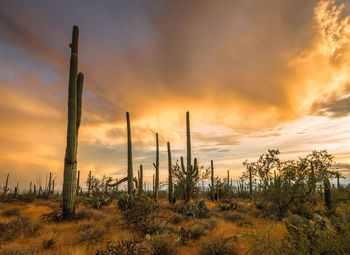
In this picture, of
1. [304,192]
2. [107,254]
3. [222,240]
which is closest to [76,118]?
[107,254]

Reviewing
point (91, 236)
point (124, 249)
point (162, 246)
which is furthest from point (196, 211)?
point (124, 249)

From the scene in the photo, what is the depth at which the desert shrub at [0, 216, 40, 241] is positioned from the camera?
22.6 ft

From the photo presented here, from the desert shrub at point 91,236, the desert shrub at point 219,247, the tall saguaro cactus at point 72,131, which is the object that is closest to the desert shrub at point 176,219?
the desert shrub at point 91,236

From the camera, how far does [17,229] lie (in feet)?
24.2

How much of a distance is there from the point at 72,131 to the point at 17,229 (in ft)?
14.3

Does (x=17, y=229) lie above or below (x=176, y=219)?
above

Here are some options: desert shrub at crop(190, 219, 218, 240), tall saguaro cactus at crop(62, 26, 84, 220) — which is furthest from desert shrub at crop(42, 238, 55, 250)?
desert shrub at crop(190, 219, 218, 240)

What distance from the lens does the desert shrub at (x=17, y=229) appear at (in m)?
6.88

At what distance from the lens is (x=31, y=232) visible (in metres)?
7.55

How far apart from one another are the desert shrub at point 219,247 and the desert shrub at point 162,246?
94 centimetres

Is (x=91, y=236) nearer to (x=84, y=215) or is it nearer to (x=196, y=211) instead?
(x=84, y=215)

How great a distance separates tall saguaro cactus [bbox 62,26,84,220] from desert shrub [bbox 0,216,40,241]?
1405mm

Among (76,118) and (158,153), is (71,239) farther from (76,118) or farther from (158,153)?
(158,153)

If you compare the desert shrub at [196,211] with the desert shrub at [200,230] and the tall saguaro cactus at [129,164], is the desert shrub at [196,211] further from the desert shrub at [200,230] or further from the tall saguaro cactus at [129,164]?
the tall saguaro cactus at [129,164]
